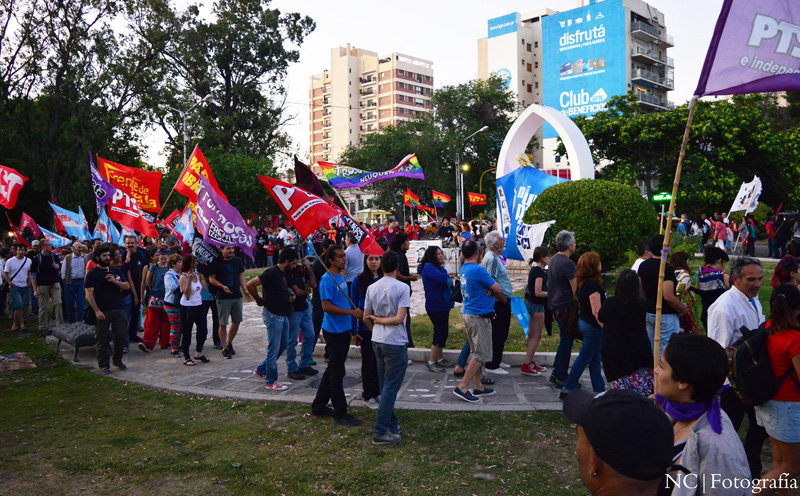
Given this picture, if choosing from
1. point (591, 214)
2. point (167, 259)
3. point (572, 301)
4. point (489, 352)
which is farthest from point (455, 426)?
point (591, 214)

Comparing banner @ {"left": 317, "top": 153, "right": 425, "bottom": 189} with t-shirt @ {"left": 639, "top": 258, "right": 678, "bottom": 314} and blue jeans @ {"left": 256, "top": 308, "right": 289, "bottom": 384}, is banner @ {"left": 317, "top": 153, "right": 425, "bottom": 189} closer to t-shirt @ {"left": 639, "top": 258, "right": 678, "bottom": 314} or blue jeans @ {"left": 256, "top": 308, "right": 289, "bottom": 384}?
blue jeans @ {"left": 256, "top": 308, "right": 289, "bottom": 384}

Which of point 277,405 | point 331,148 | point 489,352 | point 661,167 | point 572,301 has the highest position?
A: point 331,148

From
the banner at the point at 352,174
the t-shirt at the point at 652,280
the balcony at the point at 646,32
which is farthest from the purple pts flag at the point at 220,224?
the balcony at the point at 646,32

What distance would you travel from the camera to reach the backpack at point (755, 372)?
3.71m

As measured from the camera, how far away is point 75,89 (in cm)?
2811

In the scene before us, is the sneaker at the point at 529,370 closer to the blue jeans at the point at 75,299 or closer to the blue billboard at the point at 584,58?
the blue jeans at the point at 75,299

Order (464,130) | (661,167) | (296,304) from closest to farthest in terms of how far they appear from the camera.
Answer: (296,304)
(661,167)
(464,130)

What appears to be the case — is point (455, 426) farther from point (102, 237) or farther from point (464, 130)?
point (464, 130)

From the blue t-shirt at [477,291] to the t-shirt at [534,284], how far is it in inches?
46.8

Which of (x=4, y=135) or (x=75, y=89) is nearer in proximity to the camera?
(x=4, y=135)

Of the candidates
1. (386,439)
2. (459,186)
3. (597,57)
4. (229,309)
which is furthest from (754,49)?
(597,57)

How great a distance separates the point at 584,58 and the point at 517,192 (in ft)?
198

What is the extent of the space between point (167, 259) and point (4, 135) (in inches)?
841

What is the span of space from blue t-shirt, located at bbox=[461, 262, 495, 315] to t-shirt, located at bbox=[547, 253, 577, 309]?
77 cm
